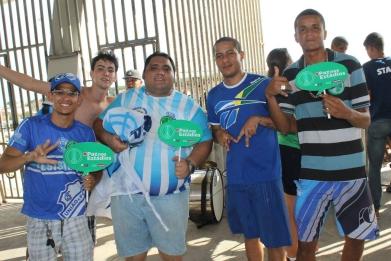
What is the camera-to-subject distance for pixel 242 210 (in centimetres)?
260

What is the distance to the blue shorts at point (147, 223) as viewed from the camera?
2453 mm

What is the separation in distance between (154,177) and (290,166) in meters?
1.23

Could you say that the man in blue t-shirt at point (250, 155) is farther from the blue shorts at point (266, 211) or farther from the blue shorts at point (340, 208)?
the blue shorts at point (340, 208)

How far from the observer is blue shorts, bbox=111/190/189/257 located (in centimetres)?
245

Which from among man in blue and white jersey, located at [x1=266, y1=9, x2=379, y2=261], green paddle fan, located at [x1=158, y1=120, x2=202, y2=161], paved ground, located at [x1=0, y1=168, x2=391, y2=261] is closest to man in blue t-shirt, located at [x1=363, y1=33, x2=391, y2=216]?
paved ground, located at [x1=0, y1=168, x2=391, y2=261]

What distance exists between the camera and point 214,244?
158 inches

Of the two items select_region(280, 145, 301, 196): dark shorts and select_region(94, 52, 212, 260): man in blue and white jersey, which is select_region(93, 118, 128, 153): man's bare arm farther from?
select_region(280, 145, 301, 196): dark shorts

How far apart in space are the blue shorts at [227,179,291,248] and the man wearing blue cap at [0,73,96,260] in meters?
1.00

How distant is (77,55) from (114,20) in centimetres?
106

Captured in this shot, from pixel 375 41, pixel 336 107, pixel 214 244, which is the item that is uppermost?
pixel 375 41

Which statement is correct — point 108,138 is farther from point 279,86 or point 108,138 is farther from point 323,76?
point 323,76

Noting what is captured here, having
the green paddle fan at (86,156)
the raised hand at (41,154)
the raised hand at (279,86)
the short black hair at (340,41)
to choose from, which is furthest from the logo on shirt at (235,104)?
the short black hair at (340,41)

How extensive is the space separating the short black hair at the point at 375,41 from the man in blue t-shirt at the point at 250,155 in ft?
7.14

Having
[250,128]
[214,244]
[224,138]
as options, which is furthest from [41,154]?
[214,244]
